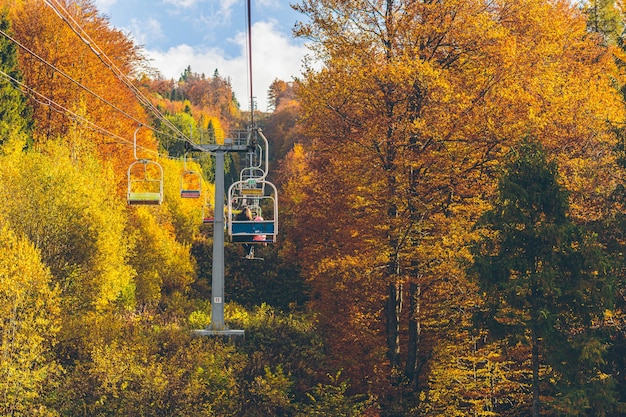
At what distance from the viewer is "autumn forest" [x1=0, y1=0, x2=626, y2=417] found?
1426 cm

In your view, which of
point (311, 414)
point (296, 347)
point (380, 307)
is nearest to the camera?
point (311, 414)

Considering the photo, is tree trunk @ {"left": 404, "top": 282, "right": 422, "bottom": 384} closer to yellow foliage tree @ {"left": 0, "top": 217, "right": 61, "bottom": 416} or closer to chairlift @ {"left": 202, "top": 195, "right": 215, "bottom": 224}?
chairlift @ {"left": 202, "top": 195, "right": 215, "bottom": 224}

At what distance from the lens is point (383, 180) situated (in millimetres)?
17734

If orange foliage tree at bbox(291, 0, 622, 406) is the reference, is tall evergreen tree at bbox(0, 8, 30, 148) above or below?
above

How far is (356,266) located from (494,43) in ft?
24.8

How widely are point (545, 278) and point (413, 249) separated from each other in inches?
173

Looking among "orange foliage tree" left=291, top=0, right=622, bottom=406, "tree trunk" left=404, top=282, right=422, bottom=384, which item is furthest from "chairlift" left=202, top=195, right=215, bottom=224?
"tree trunk" left=404, top=282, right=422, bottom=384

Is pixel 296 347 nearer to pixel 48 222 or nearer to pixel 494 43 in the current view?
pixel 48 222

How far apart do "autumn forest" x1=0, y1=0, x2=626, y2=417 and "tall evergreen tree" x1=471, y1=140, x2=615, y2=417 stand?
6cm

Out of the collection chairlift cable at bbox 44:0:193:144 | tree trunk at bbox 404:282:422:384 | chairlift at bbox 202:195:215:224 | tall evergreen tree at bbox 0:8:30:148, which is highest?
tall evergreen tree at bbox 0:8:30:148

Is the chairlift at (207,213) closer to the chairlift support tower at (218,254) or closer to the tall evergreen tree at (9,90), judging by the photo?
the chairlift support tower at (218,254)

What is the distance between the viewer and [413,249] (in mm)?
17141

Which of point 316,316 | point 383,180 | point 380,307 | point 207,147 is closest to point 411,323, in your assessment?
point 380,307

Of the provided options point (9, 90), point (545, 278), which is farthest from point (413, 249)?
point (9, 90)
